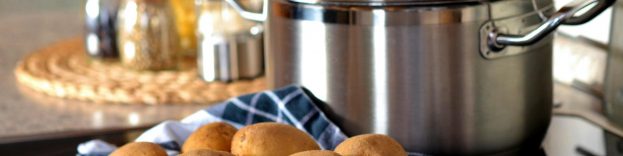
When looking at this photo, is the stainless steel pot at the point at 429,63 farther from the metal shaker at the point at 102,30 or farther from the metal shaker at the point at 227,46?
the metal shaker at the point at 102,30

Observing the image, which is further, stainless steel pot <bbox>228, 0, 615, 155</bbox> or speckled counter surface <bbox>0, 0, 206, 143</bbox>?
speckled counter surface <bbox>0, 0, 206, 143</bbox>

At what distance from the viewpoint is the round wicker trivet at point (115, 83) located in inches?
40.6

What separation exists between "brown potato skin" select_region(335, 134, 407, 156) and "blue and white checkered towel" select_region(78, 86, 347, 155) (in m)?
0.11

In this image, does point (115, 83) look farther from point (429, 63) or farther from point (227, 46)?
point (429, 63)

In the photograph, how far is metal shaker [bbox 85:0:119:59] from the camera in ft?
3.93

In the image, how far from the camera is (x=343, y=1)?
2.27 ft

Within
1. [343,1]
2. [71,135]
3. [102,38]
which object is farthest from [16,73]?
[343,1]

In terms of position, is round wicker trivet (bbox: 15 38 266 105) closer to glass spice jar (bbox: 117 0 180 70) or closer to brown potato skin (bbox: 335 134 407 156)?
glass spice jar (bbox: 117 0 180 70)

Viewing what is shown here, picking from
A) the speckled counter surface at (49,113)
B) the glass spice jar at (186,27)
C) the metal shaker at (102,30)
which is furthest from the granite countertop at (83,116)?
the glass spice jar at (186,27)

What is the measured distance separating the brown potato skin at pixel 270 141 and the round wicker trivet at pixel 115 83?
1.30 ft

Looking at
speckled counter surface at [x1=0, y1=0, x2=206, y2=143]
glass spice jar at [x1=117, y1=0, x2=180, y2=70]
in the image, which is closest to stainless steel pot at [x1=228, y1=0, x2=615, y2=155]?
speckled counter surface at [x1=0, y1=0, x2=206, y2=143]

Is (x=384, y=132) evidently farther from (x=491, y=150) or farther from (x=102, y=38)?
(x=102, y=38)

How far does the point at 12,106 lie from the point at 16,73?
5.4 inches

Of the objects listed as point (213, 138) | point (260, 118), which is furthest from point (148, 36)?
point (213, 138)
